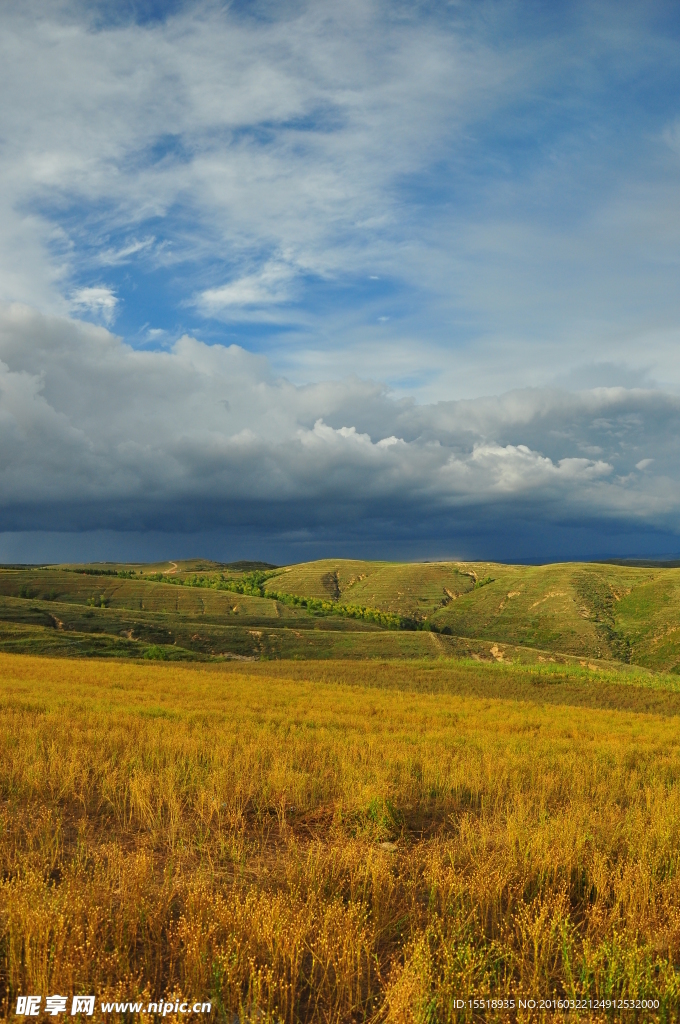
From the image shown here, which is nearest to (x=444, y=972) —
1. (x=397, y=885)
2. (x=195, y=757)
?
(x=397, y=885)

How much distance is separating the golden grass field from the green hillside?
65.4 metres

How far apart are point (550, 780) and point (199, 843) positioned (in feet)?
23.1

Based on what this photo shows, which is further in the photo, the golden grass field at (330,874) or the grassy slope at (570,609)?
the grassy slope at (570,609)

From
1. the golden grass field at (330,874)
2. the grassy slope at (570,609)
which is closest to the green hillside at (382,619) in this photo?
the grassy slope at (570,609)

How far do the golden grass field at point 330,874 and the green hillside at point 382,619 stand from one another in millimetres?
65436

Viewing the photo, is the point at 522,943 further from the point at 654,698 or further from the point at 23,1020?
the point at 654,698

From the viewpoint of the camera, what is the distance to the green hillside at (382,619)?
87.8 metres

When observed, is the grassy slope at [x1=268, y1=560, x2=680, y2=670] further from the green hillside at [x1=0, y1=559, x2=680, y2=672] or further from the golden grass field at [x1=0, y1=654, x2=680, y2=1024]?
the golden grass field at [x1=0, y1=654, x2=680, y2=1024]

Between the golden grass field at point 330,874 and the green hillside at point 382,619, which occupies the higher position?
the golden grass field at point 330,874

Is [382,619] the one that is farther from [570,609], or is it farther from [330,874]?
[330,874]

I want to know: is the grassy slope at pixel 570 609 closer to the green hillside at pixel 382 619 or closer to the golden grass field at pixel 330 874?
the green hillside at pixel 382 619

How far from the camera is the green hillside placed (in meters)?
87.8

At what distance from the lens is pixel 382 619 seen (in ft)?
489

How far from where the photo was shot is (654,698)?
52000 mm
